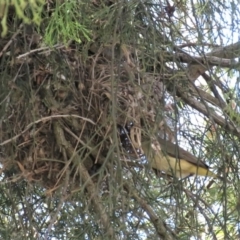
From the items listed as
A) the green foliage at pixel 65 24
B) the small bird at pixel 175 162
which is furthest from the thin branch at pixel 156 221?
the green foliage at pixel 65 24

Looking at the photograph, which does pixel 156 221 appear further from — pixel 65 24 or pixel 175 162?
pixel 65 24

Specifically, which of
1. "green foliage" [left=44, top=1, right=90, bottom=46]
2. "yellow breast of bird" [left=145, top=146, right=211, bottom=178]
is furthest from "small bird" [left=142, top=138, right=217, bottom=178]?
"green foliage" [left=44, top=1, right=90, bottom=46]

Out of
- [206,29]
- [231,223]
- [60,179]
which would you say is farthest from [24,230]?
[206,29]

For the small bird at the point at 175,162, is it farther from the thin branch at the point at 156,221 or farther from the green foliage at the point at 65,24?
the green foliage at the point at 65,24

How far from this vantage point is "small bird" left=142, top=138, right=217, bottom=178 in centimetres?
109

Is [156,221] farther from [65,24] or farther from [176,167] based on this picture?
[65,24]

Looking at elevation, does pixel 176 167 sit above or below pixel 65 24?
below

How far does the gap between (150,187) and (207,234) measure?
13 centimetres

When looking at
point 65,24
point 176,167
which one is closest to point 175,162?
point 176,167

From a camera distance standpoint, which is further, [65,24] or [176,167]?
[176,167]

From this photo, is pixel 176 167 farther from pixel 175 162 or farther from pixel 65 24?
pixel 65 24

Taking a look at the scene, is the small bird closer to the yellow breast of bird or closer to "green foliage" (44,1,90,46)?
the yellow breast of bird

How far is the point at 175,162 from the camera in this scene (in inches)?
43.8

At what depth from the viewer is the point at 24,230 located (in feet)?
3.77
